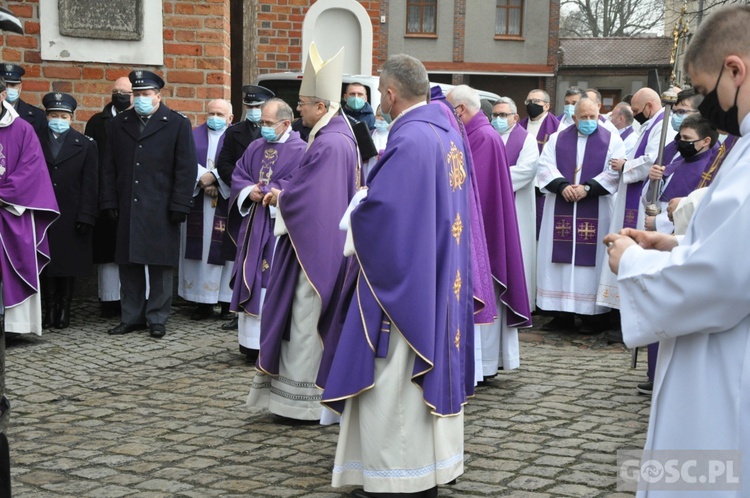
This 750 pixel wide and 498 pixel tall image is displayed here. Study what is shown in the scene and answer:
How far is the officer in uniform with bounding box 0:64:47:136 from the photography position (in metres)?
8.88

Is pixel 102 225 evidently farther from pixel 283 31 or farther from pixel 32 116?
pixel 283 31

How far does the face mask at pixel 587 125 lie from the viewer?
30.5 feet

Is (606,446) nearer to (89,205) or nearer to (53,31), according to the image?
(89,205)

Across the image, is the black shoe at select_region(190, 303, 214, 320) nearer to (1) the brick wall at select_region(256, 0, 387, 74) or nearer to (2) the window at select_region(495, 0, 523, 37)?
(1) the brick wall at select_region(256, 0, 387, 74)

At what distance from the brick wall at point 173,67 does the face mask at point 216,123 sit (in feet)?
1.34

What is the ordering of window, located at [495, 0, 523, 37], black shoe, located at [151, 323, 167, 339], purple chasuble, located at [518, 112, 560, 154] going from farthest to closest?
window, located at [495, 0, 523, 37], purple chasuble, located at [518, 112, 560, 154], black shoe, located at [151, 323, 167, 339]

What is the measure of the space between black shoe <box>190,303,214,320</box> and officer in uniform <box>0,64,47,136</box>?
217cm

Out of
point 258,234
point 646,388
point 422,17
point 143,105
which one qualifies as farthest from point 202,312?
point 422,17

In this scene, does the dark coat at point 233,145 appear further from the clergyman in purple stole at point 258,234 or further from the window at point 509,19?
the window at point 509,19

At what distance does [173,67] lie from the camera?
390 inches

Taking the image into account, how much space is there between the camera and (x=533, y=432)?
5.83m

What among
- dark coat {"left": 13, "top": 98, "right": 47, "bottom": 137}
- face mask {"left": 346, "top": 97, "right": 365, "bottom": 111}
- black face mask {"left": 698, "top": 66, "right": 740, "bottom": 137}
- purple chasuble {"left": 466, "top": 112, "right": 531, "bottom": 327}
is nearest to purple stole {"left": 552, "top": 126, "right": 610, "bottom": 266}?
face mask {"left": 346, "top": 97, "right": 365, "bottom": 111}

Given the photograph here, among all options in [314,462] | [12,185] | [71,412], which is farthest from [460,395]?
[12,185]

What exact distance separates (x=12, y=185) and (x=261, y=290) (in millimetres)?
2372
